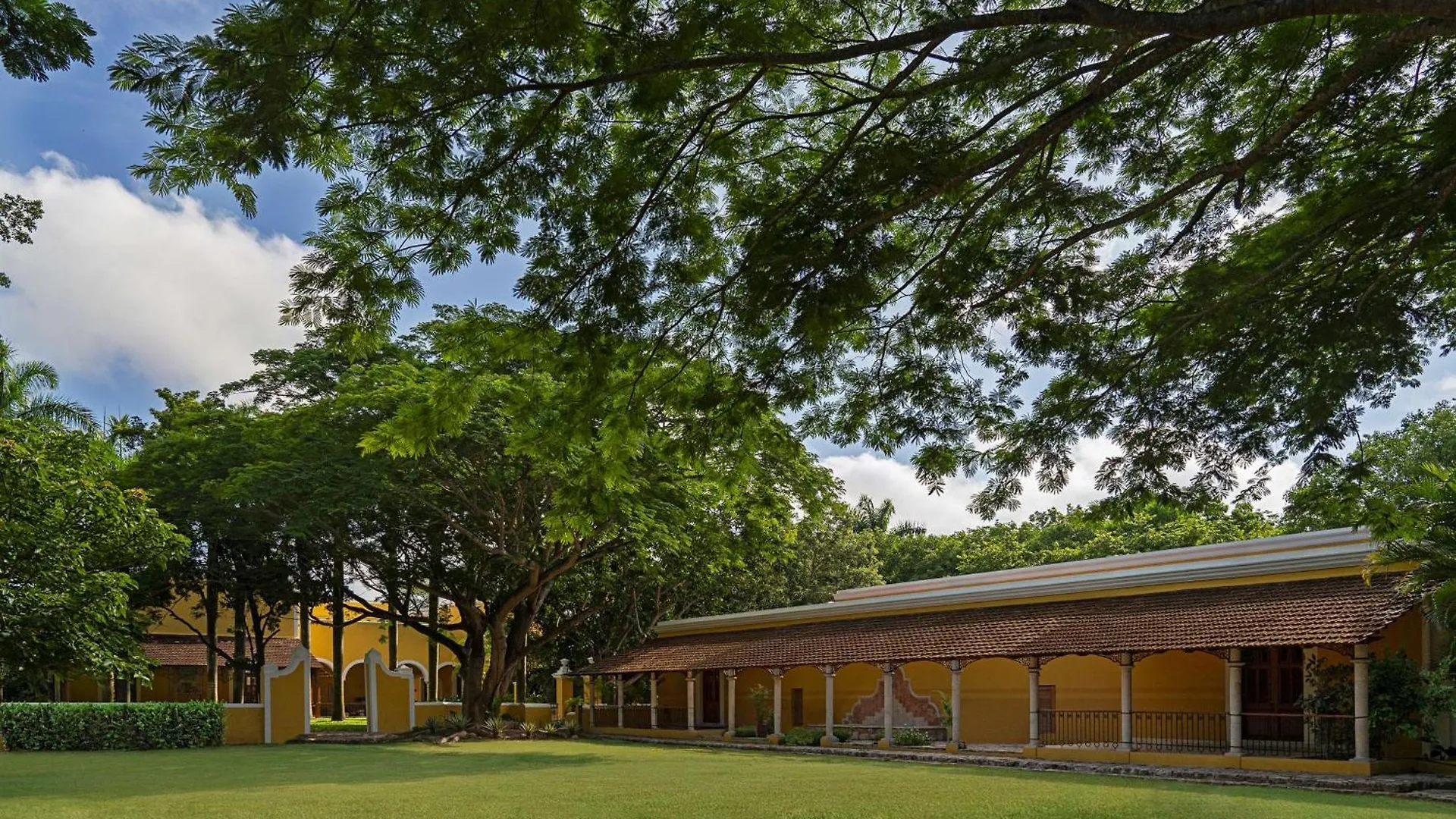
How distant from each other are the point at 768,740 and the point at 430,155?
19.0 meters

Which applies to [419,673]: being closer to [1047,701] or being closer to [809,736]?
[809,736]

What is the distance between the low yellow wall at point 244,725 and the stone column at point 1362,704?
68.9 ft

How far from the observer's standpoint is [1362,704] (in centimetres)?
1435

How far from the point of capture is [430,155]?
648 cm

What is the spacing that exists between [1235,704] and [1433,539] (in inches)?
178

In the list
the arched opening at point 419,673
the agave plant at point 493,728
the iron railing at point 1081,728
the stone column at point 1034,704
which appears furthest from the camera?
the arched opening at point 419,673

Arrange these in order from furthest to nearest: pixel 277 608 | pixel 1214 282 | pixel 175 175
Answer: pixel 277 608 < pixel 1214 282 < pixel 175 175

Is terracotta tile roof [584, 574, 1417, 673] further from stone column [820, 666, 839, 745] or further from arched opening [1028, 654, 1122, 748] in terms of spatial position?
arched opening [1028, 654, 1122, 748]

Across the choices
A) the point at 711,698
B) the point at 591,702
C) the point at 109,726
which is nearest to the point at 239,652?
the point at 109,726

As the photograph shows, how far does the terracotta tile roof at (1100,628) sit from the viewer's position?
49.2 feet

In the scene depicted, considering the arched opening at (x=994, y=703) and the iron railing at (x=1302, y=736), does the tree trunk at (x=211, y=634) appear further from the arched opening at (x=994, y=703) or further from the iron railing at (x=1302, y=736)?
the iron railing at (x=1302, y=736)

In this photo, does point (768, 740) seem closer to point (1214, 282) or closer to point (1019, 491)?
point (1019, 491)

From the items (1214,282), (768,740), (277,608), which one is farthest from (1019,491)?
(277,608)

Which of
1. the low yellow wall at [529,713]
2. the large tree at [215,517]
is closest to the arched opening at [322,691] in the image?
the large tree at [215,517]
